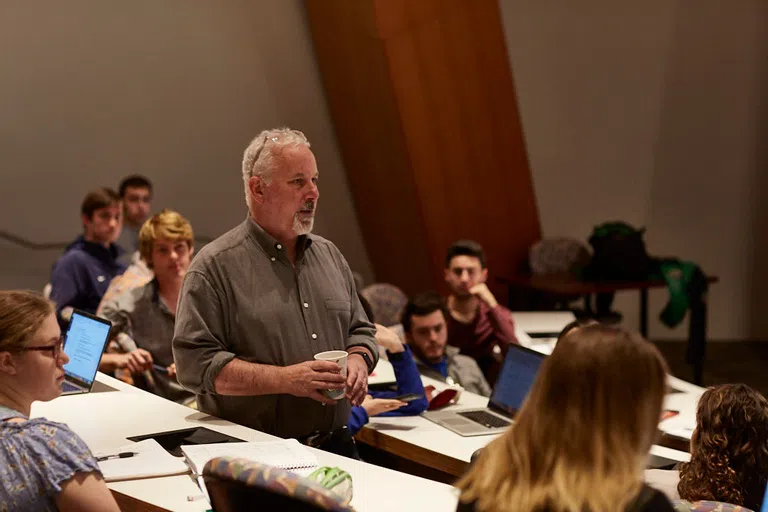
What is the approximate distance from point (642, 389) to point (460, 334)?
3.91 meters

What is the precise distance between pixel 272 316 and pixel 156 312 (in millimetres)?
1336

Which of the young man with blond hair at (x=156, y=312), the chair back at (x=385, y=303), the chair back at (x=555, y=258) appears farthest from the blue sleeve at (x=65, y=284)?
the chair back at (x=555, y=258)

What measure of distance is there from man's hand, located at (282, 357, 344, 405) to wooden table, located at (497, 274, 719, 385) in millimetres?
4614

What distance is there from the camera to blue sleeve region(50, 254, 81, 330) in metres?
5.36

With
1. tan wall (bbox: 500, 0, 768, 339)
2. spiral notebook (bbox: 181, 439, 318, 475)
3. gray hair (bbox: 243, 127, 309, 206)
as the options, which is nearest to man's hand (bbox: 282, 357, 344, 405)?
spiral notebook (bbox: 181, 439, 318, 475)

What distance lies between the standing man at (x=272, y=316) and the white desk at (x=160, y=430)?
0.47 ft

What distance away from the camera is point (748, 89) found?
888cm

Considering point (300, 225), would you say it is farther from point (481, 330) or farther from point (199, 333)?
point (481, 330)

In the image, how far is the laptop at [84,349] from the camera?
12.1 feet

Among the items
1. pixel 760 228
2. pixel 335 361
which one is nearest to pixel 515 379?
pixel 335 361

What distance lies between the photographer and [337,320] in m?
3.20

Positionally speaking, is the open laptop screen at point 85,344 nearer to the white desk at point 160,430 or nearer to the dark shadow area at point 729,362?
the white desk at point 160,430

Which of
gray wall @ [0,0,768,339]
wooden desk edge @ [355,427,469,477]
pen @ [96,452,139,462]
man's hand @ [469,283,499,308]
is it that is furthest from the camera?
gray wall @ [0,0,768,339]

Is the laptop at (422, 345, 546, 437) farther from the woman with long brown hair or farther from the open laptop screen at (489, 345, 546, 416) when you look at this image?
the woman with long brown hair
